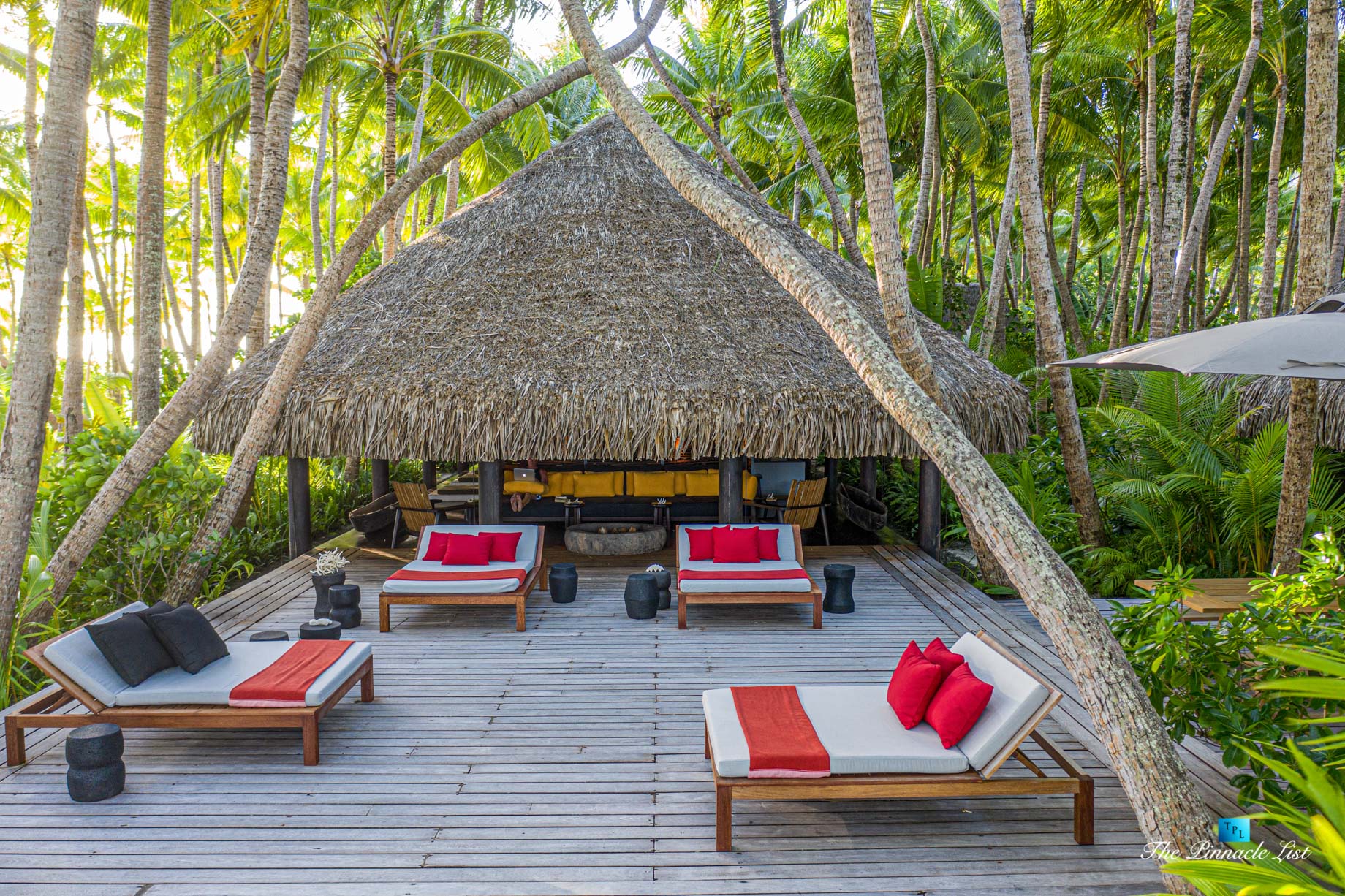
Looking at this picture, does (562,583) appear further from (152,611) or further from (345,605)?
(152,611)

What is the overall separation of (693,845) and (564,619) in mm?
3205

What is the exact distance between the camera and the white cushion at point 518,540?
22.1 feet

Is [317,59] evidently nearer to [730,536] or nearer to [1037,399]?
[730,536]

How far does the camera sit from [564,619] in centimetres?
620

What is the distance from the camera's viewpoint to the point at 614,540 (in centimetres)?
823

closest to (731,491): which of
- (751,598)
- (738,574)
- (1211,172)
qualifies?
(738,574)

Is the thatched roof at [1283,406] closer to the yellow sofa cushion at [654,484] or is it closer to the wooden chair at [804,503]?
the wooden chair at [804,503]

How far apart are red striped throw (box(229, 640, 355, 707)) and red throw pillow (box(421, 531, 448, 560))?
86.1 inches

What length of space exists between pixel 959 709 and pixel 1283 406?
6078 millimetres

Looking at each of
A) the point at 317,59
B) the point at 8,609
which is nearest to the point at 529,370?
the point at 8,609

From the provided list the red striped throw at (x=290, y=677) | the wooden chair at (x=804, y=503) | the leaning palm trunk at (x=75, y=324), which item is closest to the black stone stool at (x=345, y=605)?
the red striped throw at (x=290, y=677)

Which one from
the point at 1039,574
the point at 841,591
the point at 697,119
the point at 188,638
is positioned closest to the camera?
the point at 1039,574

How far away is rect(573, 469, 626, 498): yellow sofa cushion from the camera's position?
9305 mm

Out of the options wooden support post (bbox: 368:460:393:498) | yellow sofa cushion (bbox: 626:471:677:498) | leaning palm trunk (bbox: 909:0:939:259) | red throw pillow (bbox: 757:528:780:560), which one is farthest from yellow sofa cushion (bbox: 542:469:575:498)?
leaning palm trunk (bbox: 909:0:939:259)
